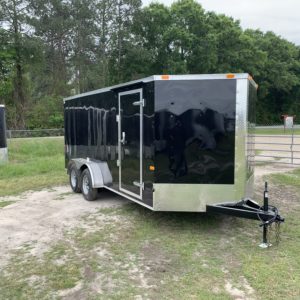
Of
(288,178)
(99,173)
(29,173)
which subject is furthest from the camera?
(29,173)

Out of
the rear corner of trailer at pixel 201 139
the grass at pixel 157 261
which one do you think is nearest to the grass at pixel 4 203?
the grass at pixel 157 261

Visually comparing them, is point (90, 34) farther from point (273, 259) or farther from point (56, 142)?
point (273, 259)

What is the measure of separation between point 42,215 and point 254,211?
391cm

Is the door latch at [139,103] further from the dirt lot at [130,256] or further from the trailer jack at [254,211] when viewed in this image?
the dirt lot at [130,256]

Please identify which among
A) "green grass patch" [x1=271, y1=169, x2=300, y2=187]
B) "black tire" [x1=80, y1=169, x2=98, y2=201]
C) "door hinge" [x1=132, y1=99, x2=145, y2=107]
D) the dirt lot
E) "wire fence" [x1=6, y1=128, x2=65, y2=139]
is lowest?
the dirt lot

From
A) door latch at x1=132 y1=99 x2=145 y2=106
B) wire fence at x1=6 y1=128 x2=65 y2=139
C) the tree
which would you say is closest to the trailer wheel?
door latch at x1=132 y1=99 x2=145 y2=106

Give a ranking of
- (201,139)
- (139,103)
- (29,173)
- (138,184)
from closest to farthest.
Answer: (201,139), (139,103), (138,184), (29,173)

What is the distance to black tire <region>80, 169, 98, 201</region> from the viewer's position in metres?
7.84

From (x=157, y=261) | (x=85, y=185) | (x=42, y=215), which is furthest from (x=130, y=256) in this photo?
(x=85, y=185)

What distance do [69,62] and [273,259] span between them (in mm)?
35658

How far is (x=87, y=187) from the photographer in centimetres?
807

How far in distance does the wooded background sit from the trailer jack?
29.2 metres

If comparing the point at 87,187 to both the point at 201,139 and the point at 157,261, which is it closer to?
the point at 201,139

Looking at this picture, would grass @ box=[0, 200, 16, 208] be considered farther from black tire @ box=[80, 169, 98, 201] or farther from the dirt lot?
black tire @ box=[80, 169, 98, 201]
